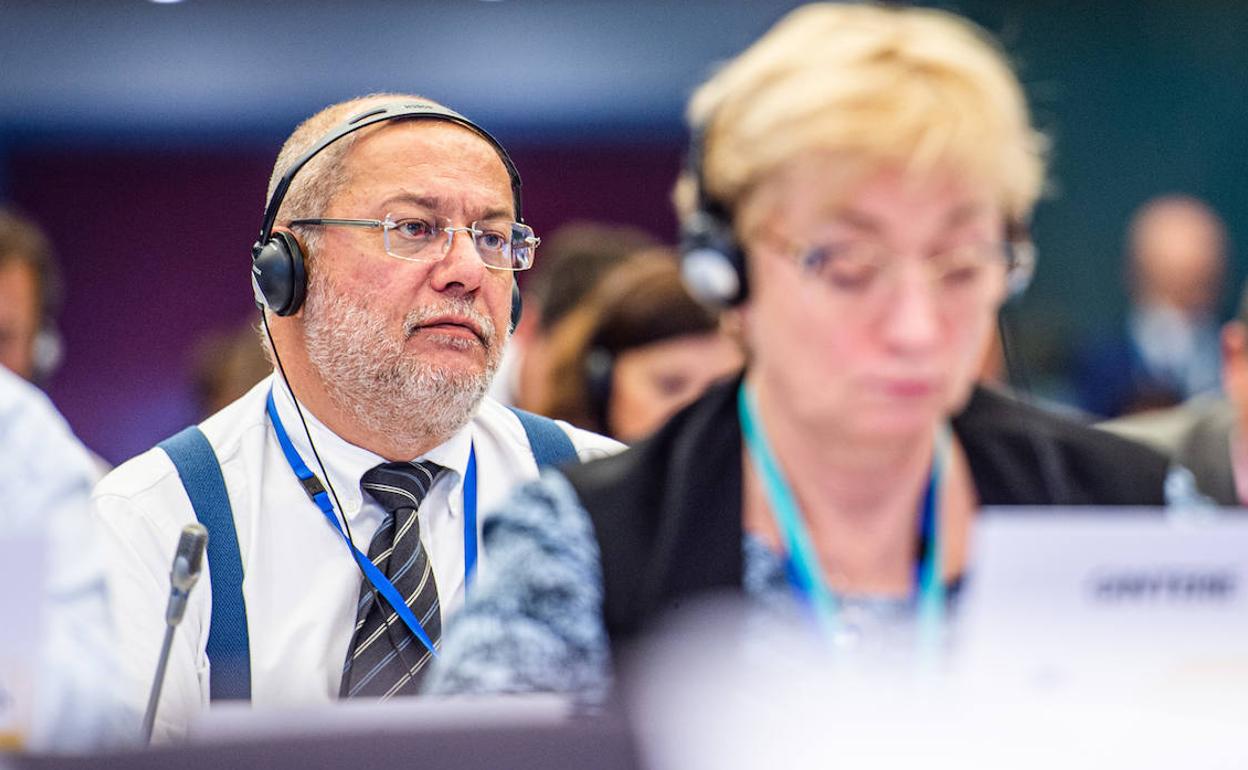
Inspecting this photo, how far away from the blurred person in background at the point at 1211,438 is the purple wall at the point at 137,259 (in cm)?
161

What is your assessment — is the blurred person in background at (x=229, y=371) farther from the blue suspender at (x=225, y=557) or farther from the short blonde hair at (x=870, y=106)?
the short blonde hair at (x=870, y=106)

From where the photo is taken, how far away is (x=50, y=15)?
3.95 metres

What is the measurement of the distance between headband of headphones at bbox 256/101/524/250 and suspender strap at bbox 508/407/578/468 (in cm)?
21

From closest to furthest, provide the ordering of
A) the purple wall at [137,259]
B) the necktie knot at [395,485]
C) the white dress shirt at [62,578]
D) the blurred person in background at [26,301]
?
1. the white dress shirt at [62,578]
2. the necktie knot at [395,485]
3. the blurred person in background at [26,301]
4. the purple wall at [137,259]

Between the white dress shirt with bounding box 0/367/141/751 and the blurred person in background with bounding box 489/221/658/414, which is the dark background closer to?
the blurred person in background with bounding box 489/221/658/414

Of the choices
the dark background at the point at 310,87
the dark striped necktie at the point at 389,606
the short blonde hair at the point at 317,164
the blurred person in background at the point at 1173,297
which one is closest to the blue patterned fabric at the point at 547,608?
the dark striped necktie at the point at 389,606

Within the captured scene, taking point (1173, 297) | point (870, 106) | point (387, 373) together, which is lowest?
point (1173, 297)

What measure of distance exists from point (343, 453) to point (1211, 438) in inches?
38.1

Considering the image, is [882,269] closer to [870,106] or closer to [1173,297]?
[870,106]

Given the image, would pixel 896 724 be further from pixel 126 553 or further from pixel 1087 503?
pixel 126 553

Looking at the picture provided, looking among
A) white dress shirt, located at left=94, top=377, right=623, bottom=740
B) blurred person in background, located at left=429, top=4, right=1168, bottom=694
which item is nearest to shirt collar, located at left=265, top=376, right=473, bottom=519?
white dress shirt, located at left=94, top=377, right=623, bottom=740

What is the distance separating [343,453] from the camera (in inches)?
52.8

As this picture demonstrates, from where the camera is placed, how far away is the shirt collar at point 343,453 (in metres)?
1.33

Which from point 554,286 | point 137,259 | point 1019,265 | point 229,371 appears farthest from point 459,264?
point 137,259
